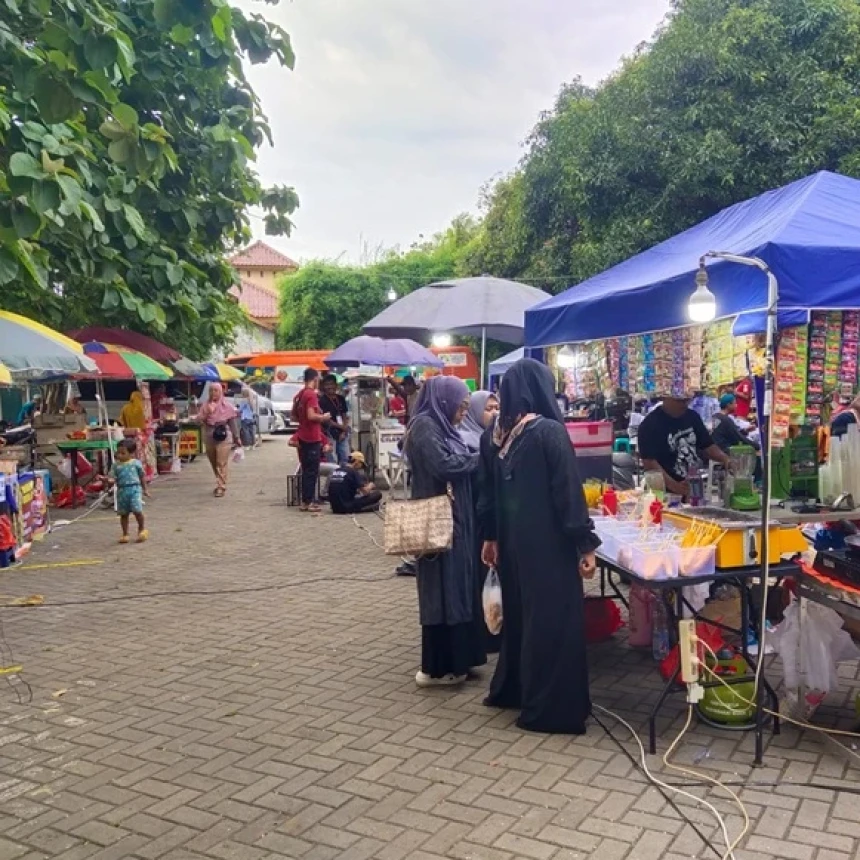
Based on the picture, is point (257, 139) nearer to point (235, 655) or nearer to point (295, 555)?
point (295, 555)

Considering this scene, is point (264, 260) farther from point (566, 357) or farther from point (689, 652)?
point (689, 652)

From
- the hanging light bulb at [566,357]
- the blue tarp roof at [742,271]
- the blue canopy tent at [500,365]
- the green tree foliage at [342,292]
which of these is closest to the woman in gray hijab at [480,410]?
the blue tarp roof at [742,271]

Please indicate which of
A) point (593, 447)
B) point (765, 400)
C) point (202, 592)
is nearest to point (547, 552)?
point (765, 400)

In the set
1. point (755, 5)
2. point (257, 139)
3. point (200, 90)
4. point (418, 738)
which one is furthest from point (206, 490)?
point (755, 5)

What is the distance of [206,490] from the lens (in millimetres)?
14961

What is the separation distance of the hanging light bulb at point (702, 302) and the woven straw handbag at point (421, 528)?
1.73 metres

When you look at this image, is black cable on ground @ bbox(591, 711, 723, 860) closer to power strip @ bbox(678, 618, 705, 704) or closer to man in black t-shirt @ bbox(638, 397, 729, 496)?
power strip @ bbox(678, 618, 705, 704)

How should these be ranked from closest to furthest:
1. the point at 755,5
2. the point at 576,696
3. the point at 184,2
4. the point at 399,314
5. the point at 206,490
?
the point at 184,2
the point at 576,696
the point at 399,314
the point at 755,5
the point at 206,490

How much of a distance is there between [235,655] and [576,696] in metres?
2.54

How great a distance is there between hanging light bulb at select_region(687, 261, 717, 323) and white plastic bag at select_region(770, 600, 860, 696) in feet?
5.30

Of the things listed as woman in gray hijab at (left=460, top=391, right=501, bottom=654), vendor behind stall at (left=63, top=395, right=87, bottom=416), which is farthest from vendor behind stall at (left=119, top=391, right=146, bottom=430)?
woman in gray hijab at (left=460, top=391, right=501, bottom=654)

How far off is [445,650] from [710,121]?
1164cm

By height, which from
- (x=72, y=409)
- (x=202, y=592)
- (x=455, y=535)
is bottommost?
(x=202, y=592)

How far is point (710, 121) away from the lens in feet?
44.4
